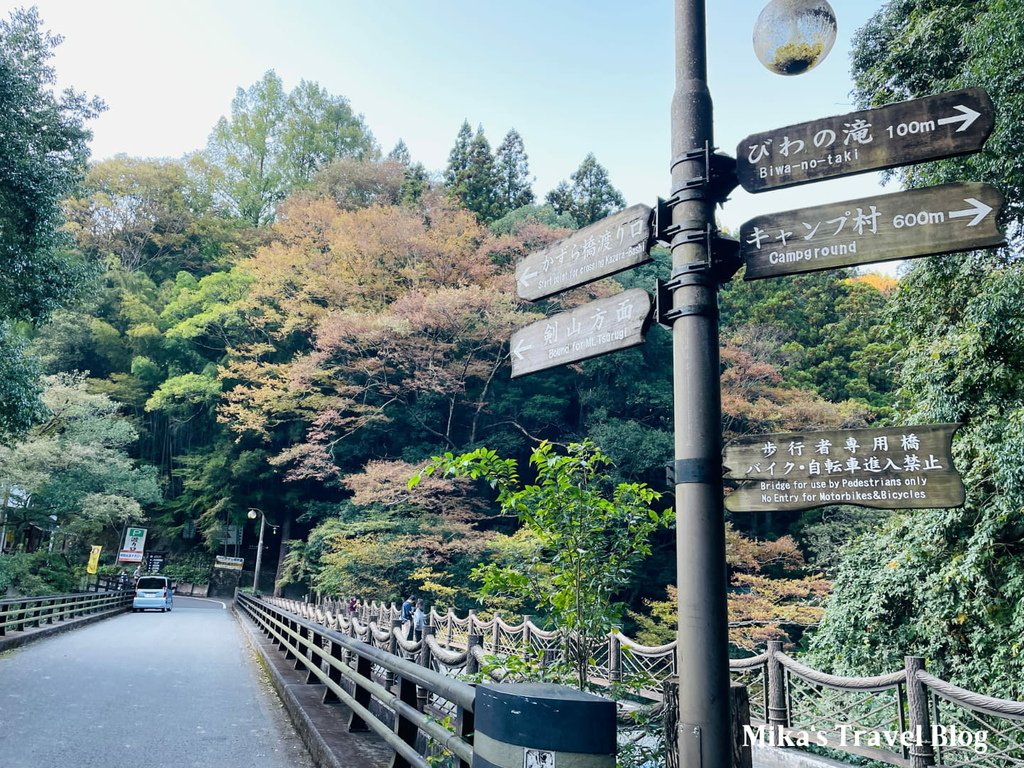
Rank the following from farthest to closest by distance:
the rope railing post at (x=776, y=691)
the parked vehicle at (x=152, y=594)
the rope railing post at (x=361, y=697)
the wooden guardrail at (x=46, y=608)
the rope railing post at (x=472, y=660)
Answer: the parked vehicle at (x=152, y=594) < the wooden guardrail at (x=46, y=608) < the rope railing post at (x=776, y=691) < the rope railing post at (x=472, y=660) < the rope railing post at (x=361, y=697)

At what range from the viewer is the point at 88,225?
146 ft

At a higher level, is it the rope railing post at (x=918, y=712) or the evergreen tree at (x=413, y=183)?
the evergreen tree at (x=413, y=183)

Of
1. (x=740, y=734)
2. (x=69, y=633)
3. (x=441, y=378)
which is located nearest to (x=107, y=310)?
(x=441, y=378)

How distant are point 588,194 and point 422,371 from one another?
61.5 feet

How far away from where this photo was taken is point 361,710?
18.6 ft

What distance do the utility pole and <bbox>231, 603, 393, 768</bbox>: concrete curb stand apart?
3047 mm

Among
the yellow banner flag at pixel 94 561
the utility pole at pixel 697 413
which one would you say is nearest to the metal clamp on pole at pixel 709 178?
the utility pole at pixel 697 413

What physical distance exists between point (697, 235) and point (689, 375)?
620mm

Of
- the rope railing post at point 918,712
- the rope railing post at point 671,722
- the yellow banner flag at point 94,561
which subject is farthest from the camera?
the yellow banner flag at point 94,561

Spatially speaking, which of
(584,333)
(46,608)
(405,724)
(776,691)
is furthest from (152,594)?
(584,333)

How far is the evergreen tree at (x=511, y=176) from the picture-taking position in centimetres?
4044

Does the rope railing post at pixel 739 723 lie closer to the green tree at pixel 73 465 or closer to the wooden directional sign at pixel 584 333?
the wooden directional sign at pixel 584 333

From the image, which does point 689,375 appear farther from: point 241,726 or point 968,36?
point 968,36

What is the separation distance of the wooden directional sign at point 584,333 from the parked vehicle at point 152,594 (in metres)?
31.9
